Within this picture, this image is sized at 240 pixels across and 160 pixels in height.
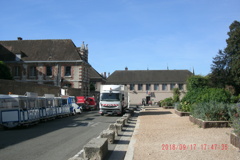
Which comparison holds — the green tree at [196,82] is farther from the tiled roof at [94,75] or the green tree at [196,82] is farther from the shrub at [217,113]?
the tiled roof at [94,75]

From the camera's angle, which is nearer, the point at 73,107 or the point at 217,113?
the point at 217,113

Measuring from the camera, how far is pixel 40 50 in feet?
162

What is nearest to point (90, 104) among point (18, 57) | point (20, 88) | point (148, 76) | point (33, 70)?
point (33, 70)

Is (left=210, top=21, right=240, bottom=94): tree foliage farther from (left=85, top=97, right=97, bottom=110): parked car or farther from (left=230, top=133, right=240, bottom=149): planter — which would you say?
(left=230, top=133, right=240, bottom=149): planter

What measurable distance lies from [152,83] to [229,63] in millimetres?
26106

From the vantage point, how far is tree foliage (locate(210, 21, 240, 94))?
47.2 m

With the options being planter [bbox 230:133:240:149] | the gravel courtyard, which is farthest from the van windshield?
planter [bbox 230:133:240:149]

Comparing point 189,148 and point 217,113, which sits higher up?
point 217,113

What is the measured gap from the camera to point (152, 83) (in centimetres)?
7306

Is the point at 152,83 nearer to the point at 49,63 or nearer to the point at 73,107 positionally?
the point at 49,63

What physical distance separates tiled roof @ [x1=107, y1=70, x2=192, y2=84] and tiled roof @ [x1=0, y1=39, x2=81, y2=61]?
26.8 m

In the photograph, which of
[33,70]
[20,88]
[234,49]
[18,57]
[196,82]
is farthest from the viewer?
[234,49]

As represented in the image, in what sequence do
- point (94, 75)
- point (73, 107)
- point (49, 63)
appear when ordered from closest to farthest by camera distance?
point (73, 107)
point (49, 63)
point (94, 75)

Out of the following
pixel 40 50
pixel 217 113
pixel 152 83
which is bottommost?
pixel 217 113
